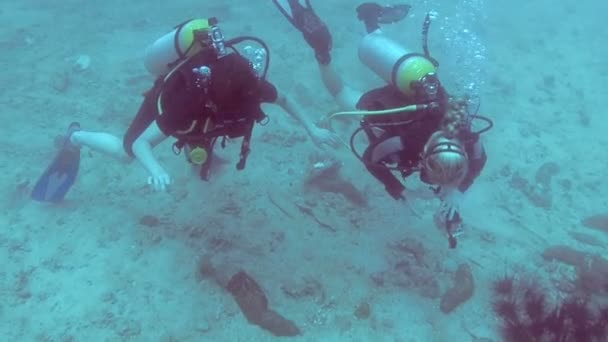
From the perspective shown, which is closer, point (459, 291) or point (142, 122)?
point (459, 291)

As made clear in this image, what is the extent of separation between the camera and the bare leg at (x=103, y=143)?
5.58m

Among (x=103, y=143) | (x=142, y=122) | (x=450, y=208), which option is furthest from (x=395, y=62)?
(x=103, y=143)

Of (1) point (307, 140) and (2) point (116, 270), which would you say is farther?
(1) point (307, 140)

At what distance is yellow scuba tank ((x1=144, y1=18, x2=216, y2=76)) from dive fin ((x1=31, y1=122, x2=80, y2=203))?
2.11m

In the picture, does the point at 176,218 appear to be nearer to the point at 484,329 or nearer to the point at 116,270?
the point at 116,270

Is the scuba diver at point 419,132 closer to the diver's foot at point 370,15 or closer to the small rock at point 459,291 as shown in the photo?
the small rock at point 459,291

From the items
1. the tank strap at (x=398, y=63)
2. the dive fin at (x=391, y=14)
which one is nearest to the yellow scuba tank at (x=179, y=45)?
the tank strap at (x=398, y=63)

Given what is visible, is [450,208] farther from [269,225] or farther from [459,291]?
[269,225]

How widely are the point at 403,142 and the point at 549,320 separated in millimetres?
1901

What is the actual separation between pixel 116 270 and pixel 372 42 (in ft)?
12.8

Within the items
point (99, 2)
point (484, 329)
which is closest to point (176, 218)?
point (484, 329)

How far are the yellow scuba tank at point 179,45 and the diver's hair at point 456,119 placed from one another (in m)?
2.23

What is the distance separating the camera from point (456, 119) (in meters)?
3.82

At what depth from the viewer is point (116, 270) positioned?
4.81m
